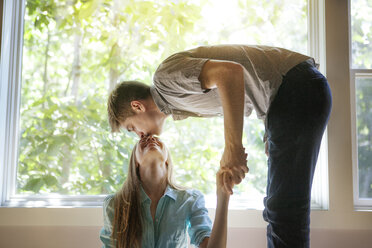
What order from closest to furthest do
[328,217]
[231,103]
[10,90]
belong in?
1. [231,103]
2. [328,217]
3. [10,90]

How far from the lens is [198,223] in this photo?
1.61m

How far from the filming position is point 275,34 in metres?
2.13

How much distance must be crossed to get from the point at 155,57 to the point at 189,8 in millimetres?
347

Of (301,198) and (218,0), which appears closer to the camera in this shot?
(301,198)

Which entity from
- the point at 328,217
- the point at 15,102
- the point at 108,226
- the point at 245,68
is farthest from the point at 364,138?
the point at 15,102

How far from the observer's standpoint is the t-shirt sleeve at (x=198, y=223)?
5.11ft

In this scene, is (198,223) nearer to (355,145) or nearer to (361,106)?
(355,145)

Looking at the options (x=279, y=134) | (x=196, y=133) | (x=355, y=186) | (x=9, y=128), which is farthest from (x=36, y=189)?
(x=355, y=186)

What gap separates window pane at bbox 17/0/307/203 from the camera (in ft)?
6.94

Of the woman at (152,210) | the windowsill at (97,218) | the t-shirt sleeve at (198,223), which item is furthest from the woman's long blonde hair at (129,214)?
the windowsill at (97,218)

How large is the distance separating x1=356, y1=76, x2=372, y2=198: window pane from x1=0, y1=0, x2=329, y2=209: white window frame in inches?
10.0

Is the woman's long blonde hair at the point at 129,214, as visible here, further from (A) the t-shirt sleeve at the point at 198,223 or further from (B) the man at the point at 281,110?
(B) the man at the point at 281,110

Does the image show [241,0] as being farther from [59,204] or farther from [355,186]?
[59,204]

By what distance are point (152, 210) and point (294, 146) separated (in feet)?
2.57
